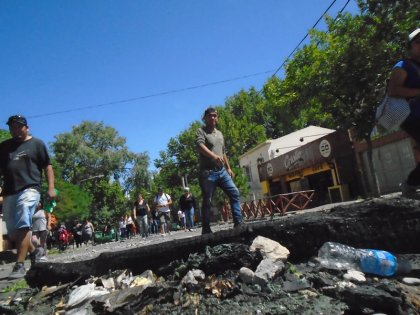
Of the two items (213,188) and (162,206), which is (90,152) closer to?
(162,206)

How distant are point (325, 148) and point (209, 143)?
23.5 metres

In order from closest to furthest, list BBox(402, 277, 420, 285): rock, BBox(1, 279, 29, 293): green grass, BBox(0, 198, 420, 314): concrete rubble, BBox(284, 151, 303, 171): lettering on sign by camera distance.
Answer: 1. BBox(0, 198, 420, 314): concrete rubble
2. BBox(402, 277, 420, 285): rock
3. BBox(1, 279, 29, 293): green grass
4. BBox(284, 151, 303, 171): lettering on sign

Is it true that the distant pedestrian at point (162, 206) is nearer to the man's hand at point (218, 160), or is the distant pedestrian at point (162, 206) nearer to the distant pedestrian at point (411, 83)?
the man's hand at point (218, 160)

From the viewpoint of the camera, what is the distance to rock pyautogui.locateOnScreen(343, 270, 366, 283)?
2.69 m

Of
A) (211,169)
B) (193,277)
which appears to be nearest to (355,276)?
(193,277)

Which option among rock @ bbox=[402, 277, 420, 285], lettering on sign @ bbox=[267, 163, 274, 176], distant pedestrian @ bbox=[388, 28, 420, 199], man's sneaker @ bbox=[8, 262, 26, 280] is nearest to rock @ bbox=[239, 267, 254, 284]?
rock @ bbox=[402, 277, 420, 285]

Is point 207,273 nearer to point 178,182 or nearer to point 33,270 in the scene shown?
point 33,270

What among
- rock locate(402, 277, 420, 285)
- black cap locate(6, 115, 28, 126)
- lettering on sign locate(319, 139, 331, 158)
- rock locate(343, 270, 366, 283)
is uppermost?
lettering on sign locate(319, 139, 331, 158)

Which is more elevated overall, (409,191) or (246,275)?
(409,191)

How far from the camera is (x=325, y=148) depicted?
27.5 metres

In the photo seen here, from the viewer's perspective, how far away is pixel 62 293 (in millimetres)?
3549

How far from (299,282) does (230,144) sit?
49.0 m

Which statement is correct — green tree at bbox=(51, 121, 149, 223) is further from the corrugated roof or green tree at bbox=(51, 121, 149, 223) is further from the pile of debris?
the pile of debris

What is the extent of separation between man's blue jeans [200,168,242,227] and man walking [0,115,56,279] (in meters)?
1.98
